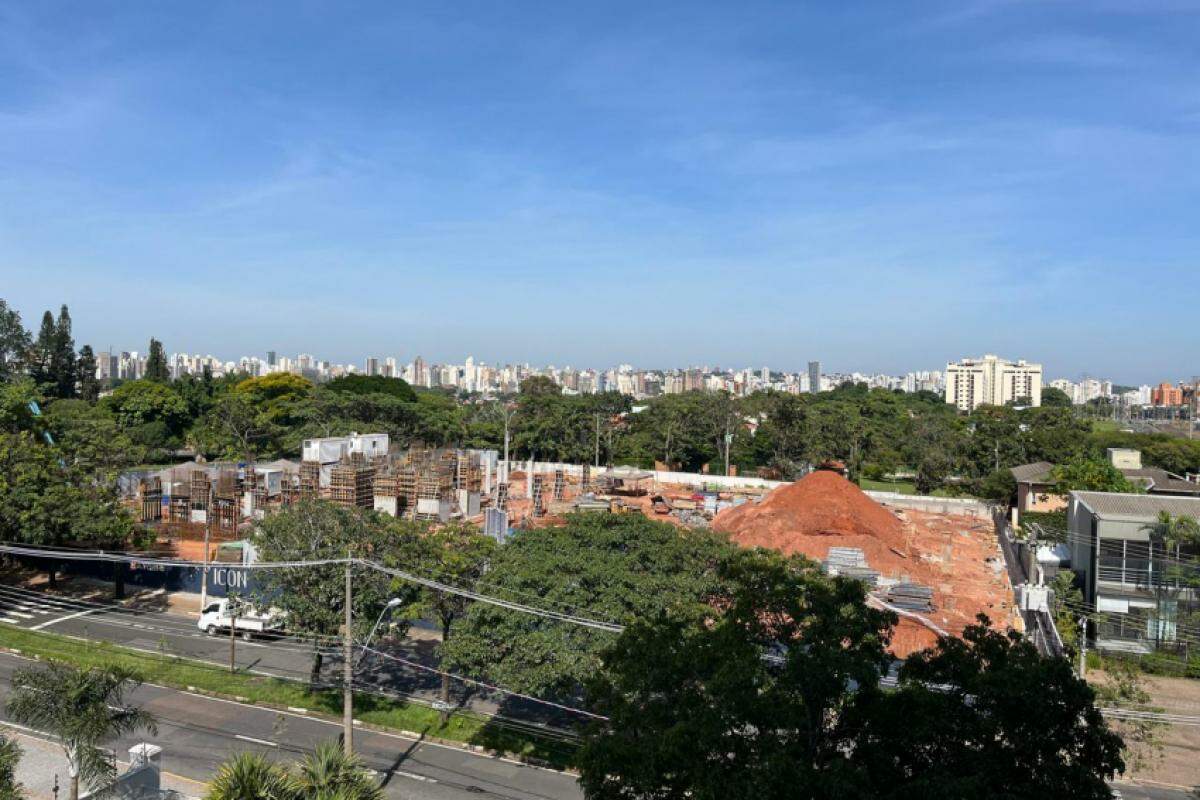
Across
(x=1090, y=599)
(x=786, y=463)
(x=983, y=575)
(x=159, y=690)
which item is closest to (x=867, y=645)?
(x=159, y=690)

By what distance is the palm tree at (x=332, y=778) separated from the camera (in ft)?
30.8

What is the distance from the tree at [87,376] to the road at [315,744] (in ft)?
196

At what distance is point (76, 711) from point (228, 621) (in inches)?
414

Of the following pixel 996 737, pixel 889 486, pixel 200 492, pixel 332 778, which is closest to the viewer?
pixel 996 737

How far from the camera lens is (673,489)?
49.7 meters

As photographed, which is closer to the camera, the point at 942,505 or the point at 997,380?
the point at 942,505

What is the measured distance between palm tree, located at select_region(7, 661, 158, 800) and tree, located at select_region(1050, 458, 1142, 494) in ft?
110

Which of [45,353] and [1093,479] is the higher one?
[45,353]

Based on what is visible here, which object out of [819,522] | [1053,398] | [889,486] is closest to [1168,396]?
[1053,398]

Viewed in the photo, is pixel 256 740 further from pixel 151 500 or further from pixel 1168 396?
pixel 1168 396

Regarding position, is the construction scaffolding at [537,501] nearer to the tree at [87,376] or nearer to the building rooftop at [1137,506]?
the building rooftop at [1137,506]

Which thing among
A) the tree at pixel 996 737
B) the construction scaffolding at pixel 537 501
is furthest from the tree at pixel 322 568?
the construction scaffolding at pixel 537 501

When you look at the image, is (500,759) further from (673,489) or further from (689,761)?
(673,489)

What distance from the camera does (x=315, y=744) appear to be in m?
14.9
